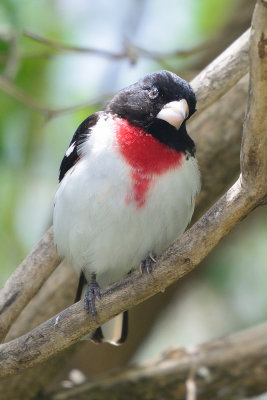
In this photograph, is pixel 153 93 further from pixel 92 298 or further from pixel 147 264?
pixel 92 298

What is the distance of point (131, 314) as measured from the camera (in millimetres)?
5051

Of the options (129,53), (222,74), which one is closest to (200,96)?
(222,74)

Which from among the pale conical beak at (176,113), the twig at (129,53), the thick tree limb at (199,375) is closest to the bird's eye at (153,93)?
the pale conical beak at (176,113)

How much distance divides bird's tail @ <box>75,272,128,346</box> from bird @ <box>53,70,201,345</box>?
0.31 metres

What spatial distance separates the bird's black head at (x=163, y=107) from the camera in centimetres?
348

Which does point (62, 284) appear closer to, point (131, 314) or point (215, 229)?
point (131, 314)

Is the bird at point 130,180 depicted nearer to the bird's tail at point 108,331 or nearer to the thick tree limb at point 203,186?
the bird's tail at point 108,331

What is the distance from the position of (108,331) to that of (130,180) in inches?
42.5

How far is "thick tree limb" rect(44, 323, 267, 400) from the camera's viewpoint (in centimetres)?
423

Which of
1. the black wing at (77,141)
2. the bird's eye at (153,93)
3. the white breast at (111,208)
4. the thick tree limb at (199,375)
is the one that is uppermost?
the bird's eye at (153,93)

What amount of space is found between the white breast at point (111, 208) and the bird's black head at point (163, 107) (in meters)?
0.13

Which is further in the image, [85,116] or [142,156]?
[85,116]

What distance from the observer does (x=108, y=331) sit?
4.06m

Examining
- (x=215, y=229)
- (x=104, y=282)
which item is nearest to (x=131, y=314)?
(x=104, y=282)
